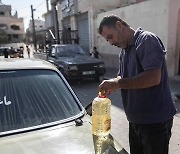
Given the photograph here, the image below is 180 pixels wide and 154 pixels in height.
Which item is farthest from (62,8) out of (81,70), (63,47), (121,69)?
(121,69)

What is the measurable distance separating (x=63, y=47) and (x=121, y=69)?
9.01 meters

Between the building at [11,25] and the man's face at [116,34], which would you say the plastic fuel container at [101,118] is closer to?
the man's face at [116,34]

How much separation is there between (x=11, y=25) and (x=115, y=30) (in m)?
75.4

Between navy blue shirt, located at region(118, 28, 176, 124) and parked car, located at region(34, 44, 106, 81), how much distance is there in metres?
7.55

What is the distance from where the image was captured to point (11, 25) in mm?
73000

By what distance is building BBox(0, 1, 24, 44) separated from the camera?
7131 centimetres

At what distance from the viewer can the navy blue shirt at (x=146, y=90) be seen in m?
2.14

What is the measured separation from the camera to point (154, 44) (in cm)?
212

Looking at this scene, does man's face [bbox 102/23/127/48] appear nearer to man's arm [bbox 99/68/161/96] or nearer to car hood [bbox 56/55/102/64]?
man's arm [bbox 99/68/161/96]

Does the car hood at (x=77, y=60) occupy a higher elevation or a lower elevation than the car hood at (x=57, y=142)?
lower

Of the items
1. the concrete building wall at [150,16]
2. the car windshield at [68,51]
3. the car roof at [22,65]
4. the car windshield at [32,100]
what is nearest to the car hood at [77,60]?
the car windshield at [68,51]

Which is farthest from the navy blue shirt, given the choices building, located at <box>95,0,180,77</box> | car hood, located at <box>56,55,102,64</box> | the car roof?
building, located at <box>95,0,180,77</box>

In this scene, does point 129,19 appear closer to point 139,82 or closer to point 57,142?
point 139,82

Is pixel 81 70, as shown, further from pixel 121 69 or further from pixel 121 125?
pixel 121 69
